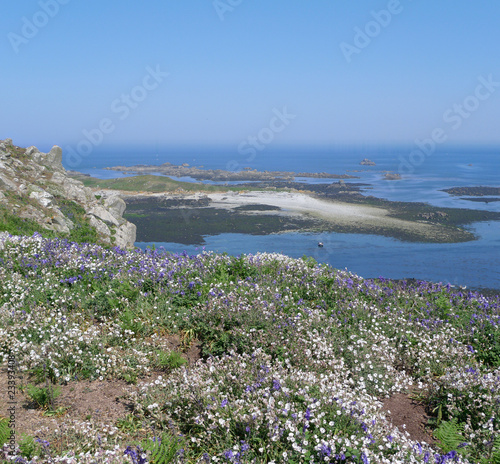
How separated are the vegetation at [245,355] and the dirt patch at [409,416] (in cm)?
11

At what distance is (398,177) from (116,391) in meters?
108

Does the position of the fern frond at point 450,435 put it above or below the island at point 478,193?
below

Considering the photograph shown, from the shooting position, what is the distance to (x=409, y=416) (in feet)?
17.7

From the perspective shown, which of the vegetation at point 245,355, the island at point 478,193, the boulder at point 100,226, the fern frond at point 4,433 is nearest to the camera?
the fern frond at point 4,433

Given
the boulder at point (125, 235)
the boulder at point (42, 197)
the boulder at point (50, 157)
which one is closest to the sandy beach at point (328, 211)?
the boulder at point (125, 235)

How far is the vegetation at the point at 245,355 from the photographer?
13.1ft

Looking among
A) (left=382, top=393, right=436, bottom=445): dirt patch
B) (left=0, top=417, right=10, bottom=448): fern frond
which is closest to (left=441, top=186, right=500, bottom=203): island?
(left=382, top=393, right=436, bottom=445): dirt patch

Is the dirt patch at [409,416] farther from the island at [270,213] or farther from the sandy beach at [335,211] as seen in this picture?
the sandy beach at [335,211]

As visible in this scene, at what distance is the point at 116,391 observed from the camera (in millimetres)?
5457

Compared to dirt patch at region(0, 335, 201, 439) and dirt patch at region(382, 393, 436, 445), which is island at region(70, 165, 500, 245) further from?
dirt patch at region(382, 393, 436, 445)

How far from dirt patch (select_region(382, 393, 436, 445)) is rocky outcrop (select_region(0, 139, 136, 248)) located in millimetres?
17668

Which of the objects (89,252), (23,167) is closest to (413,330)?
(89,252)

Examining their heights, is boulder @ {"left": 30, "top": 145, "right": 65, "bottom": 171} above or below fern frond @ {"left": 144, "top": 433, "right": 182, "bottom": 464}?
above

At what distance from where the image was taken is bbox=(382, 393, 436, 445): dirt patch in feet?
16.4
